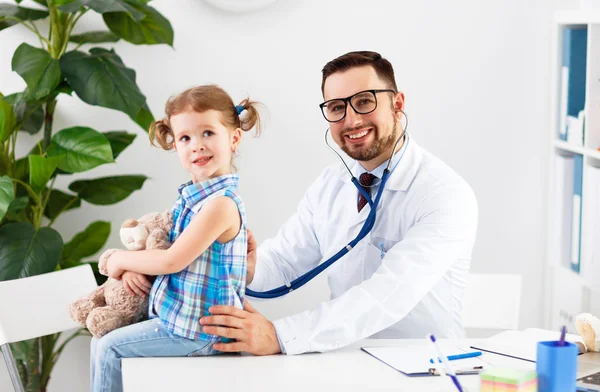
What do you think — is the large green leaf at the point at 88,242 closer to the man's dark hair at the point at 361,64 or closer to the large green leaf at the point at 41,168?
the large green leaf at the point at 41,168

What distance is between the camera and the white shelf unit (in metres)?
2.54

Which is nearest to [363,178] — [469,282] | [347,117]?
[347,117]

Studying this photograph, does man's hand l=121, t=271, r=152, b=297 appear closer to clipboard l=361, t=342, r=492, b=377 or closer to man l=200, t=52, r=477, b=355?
man l=200, t=52, r=477, b=355

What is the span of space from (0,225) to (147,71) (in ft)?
2.45

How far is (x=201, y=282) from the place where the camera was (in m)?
1.59

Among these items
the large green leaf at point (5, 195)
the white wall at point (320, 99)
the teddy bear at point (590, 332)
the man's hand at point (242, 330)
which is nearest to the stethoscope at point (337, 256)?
the man's hand at point (242, 330)

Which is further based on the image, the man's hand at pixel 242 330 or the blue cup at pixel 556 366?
the man's hand at pixel 242 330

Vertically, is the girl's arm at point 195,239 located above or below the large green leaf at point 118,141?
below

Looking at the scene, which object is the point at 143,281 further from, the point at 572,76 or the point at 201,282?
the point at 572,76

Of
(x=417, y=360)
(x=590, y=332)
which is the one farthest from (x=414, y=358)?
(x=590, y=332)

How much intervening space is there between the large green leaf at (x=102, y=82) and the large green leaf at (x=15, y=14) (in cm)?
19

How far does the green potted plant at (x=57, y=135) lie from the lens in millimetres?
2363

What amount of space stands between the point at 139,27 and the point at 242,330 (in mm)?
→ 1313

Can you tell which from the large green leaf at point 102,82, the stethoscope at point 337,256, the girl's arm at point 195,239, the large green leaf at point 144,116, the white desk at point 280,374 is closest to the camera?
the white desk at point 280,374
